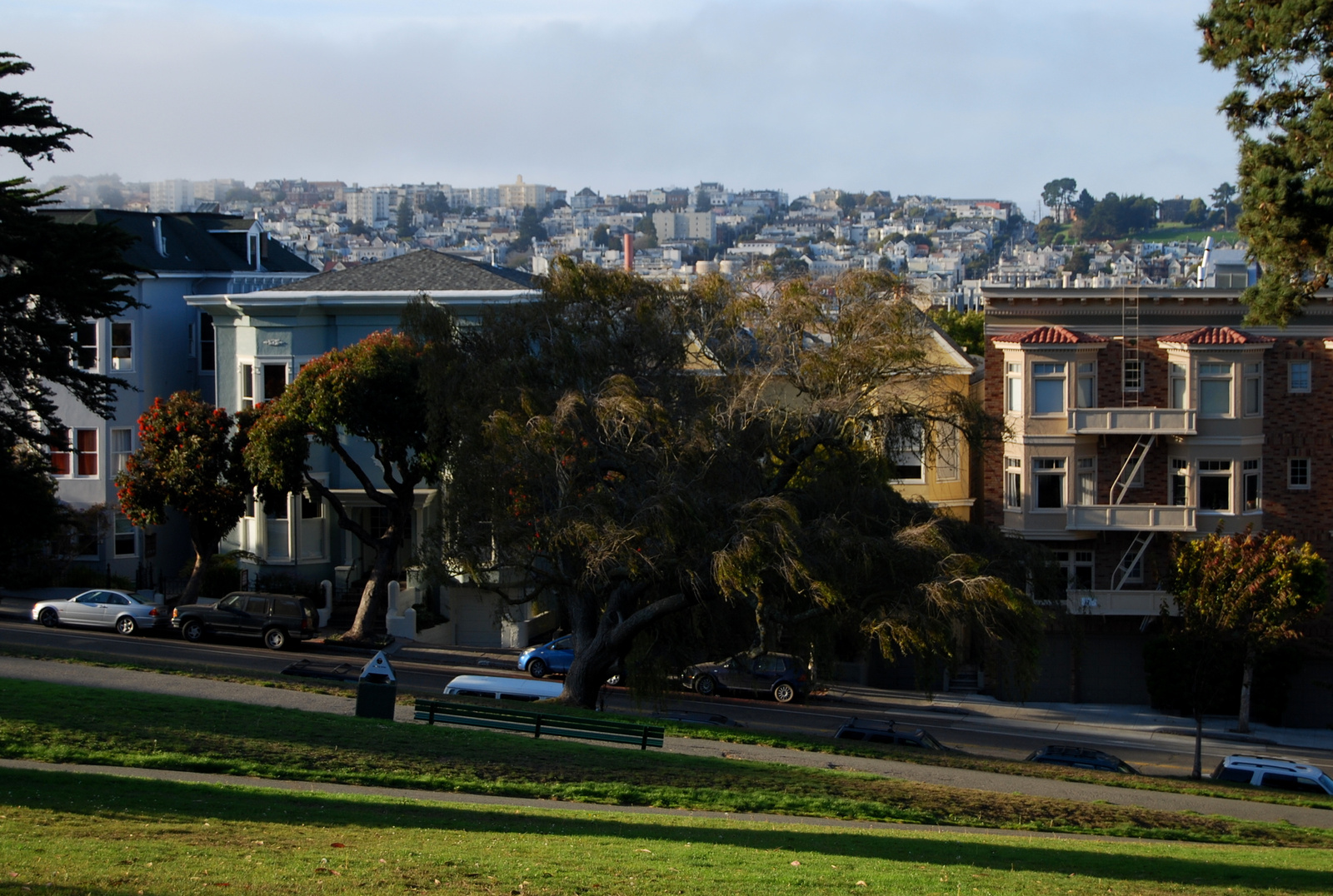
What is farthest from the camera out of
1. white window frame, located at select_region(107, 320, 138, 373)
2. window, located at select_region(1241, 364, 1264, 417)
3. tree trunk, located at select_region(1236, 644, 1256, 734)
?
white window frame, located at select_region(107, 320, 138, 373)

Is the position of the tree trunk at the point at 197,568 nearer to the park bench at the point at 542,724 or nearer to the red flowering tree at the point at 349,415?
the red flowering tree at the point at 349,415

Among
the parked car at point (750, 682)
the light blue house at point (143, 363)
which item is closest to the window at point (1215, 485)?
the parked car at point (750, 682)

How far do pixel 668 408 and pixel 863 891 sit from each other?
1455 cm

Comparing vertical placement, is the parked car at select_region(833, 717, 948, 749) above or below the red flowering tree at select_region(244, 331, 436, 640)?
below

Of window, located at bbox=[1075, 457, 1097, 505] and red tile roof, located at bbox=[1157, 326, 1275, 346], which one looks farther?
window, located at bbox=[1075, 457, 1097, 505]

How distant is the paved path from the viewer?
20375 mm

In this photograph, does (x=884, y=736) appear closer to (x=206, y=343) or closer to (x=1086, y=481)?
(x=1086, y=481)

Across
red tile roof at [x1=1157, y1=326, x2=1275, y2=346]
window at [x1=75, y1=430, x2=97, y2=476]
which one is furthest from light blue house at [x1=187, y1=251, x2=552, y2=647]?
red tile roof at [x1=1157, y1=326, x2=1275, y2=346]

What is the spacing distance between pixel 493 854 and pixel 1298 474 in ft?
114

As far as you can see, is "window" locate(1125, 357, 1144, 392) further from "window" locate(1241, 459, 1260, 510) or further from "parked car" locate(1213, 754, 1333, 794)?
"parked car" locate(1213, 754, 1333, 794)

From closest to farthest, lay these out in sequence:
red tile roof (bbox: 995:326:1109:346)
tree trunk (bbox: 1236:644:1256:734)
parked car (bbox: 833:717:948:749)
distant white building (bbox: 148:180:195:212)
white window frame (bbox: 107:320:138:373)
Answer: parked car (bbox: 833:717:948:749) → tree trunk (bbox: 1236:644:1256:734) → red tile roof (bbox: 995:326:1109:346) → white window frame (bbox: 107:320:138:373) → distant white building (bbox: 148:180:195:212)

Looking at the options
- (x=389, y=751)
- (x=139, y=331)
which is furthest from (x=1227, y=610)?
(x=139, y=331)

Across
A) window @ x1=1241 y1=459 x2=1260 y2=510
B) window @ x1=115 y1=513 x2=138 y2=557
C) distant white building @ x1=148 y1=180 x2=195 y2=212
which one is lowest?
window @ x1=115 y1=513 x2=138 y2=557

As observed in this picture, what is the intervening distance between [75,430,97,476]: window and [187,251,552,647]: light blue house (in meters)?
4.72
